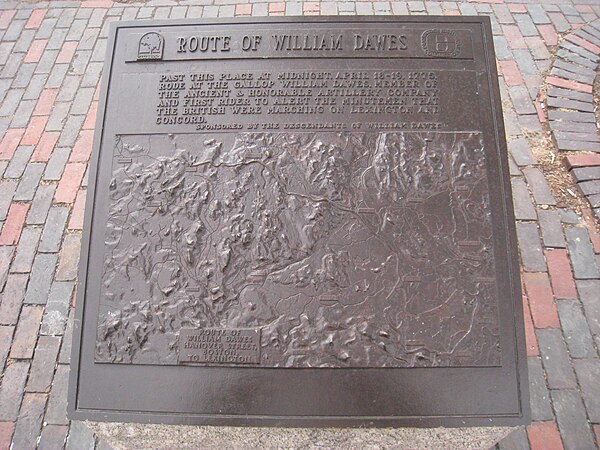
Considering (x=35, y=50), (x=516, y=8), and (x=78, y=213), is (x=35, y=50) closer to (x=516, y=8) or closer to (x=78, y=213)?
(x=78, y=213)

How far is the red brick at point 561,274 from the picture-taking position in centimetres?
305

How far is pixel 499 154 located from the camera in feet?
7.90

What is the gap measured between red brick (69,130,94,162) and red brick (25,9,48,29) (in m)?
1.66

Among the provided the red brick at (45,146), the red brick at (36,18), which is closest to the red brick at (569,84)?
the red brick at (45,146)

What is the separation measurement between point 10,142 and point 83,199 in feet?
3.17

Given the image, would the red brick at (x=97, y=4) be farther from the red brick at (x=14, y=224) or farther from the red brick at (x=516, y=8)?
the red brick at (x=516, y=8)

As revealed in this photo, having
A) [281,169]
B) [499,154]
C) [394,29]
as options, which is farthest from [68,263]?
[499,154]

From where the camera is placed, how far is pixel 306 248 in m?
2.28

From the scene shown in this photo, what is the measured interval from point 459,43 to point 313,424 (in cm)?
210

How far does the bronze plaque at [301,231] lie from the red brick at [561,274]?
→ 1.09 metres

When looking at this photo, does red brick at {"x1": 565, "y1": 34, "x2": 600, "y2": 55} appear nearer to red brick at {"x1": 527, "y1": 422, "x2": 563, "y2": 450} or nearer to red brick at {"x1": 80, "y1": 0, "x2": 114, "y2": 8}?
red brick at {"x1": 527, "y1": 422, "x2": 563, "y2": 450}

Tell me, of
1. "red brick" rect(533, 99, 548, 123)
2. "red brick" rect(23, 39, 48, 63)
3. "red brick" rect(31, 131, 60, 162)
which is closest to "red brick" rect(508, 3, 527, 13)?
"red brick" rect(533, 99, 548, 123)

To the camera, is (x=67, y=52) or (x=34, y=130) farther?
(x=67, y=52)

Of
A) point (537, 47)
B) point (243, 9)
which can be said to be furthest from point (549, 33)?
point (243, 9)
